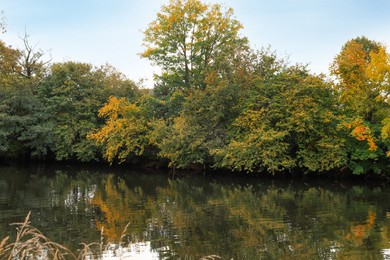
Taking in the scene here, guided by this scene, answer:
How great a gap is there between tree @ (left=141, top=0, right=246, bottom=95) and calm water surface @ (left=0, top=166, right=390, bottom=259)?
446 inches

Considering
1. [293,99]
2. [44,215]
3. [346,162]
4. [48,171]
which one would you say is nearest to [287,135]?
[293,99]

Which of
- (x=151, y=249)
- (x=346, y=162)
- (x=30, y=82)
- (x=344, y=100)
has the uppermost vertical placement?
(x=30, y=82)

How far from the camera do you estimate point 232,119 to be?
104 feet

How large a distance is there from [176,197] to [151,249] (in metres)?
10.3

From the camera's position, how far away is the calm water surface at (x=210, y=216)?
39.0 feet

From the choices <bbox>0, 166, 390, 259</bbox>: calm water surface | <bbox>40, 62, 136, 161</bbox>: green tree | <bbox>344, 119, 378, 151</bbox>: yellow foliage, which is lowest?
<bbox>0, 166, 390, 259</bbox>: calm water surface

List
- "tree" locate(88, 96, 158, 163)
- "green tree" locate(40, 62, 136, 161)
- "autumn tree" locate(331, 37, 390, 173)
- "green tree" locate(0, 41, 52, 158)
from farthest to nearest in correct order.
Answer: "green tree" locate(40, 62, 136, 161), "green tree" locate(0, 41, 52, 158), "tree" locate(88, 96, 158, 163), "autumn tree" locate(331, 37, 390, 173)

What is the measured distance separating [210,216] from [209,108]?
14952 mm

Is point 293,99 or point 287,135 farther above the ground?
point 293,99

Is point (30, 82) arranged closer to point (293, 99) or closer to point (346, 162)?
point (293, 99)

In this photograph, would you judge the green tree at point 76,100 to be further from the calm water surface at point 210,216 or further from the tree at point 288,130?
the tree at point 288,130

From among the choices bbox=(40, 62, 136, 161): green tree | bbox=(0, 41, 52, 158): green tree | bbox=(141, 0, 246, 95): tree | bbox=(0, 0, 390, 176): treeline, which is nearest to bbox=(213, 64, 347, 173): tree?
bbox=(0, 0, 390, 176): treeline

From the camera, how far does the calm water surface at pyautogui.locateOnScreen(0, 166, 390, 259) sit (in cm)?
1190

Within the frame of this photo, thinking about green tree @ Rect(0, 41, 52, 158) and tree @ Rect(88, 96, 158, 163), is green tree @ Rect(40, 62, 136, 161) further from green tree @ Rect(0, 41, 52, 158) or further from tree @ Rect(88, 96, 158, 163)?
tree @ Rect(88, 96, 158, 163)
